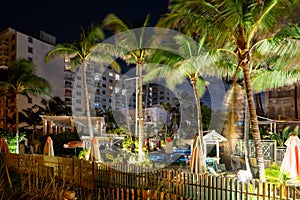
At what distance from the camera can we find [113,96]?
372 feet

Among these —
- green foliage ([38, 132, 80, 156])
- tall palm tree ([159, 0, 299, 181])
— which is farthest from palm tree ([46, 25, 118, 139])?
tall palm tree ([159, 0, 299, 181])

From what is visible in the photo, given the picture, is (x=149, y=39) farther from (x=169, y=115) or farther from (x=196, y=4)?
(x=169, y=115)

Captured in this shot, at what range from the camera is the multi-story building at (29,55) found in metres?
56.2

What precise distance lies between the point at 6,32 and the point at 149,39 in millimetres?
47177

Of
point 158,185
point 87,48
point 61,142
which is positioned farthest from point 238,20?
point 61,142

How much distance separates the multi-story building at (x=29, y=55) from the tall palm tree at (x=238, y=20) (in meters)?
45.9

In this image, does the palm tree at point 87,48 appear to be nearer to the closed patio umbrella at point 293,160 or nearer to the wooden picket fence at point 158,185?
the wooden picket fence at point 158,185

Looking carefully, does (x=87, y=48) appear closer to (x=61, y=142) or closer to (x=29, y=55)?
(x=61, y=142)

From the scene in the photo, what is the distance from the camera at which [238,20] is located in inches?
412

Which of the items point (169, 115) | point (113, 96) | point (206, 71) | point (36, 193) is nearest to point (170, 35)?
point (206, 71)

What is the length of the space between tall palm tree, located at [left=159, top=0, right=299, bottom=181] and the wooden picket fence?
292 centimetres

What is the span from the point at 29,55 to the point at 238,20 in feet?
179

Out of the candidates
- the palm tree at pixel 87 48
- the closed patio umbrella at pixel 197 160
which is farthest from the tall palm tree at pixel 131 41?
the closed patio umbrella at pixel 197 160

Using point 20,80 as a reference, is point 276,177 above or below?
below
